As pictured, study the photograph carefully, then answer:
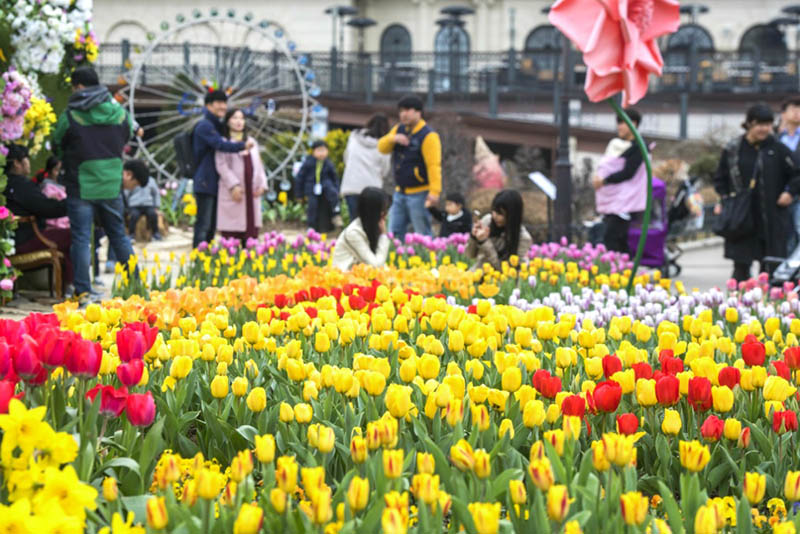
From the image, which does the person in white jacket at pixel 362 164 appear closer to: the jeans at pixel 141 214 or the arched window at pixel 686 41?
the jeans at pixel 141 214

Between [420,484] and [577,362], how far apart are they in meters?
2.00

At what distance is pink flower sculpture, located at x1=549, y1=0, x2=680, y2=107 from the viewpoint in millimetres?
7137

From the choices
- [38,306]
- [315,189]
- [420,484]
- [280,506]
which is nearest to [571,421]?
[420,484]

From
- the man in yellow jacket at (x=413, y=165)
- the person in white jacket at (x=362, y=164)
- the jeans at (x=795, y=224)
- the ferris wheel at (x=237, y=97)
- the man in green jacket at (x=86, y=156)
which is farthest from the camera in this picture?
the ferris wheel at (x=237, y=97)

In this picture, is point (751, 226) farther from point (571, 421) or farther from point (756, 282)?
point (571, 421)

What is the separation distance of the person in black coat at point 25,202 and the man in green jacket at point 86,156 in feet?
0.83

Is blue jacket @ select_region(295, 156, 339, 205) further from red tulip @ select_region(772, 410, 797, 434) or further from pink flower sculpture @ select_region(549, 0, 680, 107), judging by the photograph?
red tulip @ select_region(772, 410, 797, 434)

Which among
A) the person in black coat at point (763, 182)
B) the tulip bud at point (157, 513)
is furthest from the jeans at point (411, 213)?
the tulip bud at point (157, 513)

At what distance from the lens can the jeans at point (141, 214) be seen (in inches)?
651

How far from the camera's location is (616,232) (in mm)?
11438

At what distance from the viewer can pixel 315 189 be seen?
17766mm

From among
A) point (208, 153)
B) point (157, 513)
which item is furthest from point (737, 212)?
point (157, 513)

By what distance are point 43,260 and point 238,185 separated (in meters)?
1.95

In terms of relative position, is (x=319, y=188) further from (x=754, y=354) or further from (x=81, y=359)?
(x=81, y=359)
